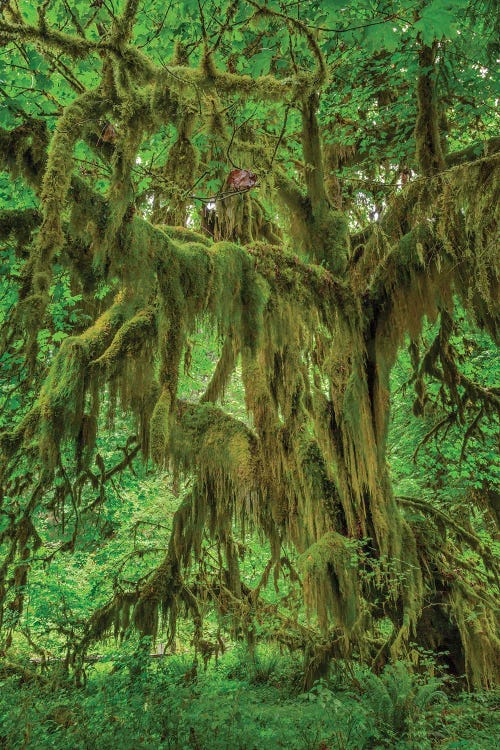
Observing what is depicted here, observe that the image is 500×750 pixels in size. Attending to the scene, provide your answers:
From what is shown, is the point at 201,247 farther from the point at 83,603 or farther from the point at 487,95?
the point at 83,603

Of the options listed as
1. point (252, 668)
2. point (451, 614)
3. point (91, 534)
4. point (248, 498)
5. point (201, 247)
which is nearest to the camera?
point (201, 247)

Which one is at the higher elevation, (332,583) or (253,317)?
(253,317)

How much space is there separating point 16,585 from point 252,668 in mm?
4882

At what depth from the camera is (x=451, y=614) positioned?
6.08m

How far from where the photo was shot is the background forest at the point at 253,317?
3340mm

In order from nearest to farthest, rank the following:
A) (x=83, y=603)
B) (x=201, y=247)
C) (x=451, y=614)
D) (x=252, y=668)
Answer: (x=201, y=247), (x=451, y=614), (x=83, y=603), (x=252, y=668)

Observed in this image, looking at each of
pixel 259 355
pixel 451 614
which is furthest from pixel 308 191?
pixel 451 614

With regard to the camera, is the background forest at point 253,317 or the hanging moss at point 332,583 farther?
the hanging moss at point 332,583

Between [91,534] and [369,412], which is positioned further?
[91,534]

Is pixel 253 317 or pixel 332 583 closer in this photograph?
pixel 253 317

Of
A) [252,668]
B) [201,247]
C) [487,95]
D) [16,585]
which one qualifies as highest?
[487,95]

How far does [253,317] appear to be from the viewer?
158 inches

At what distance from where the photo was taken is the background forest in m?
3.34

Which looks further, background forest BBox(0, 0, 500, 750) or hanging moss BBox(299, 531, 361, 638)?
hanging moss BBox(299, 531, 361, 638)
